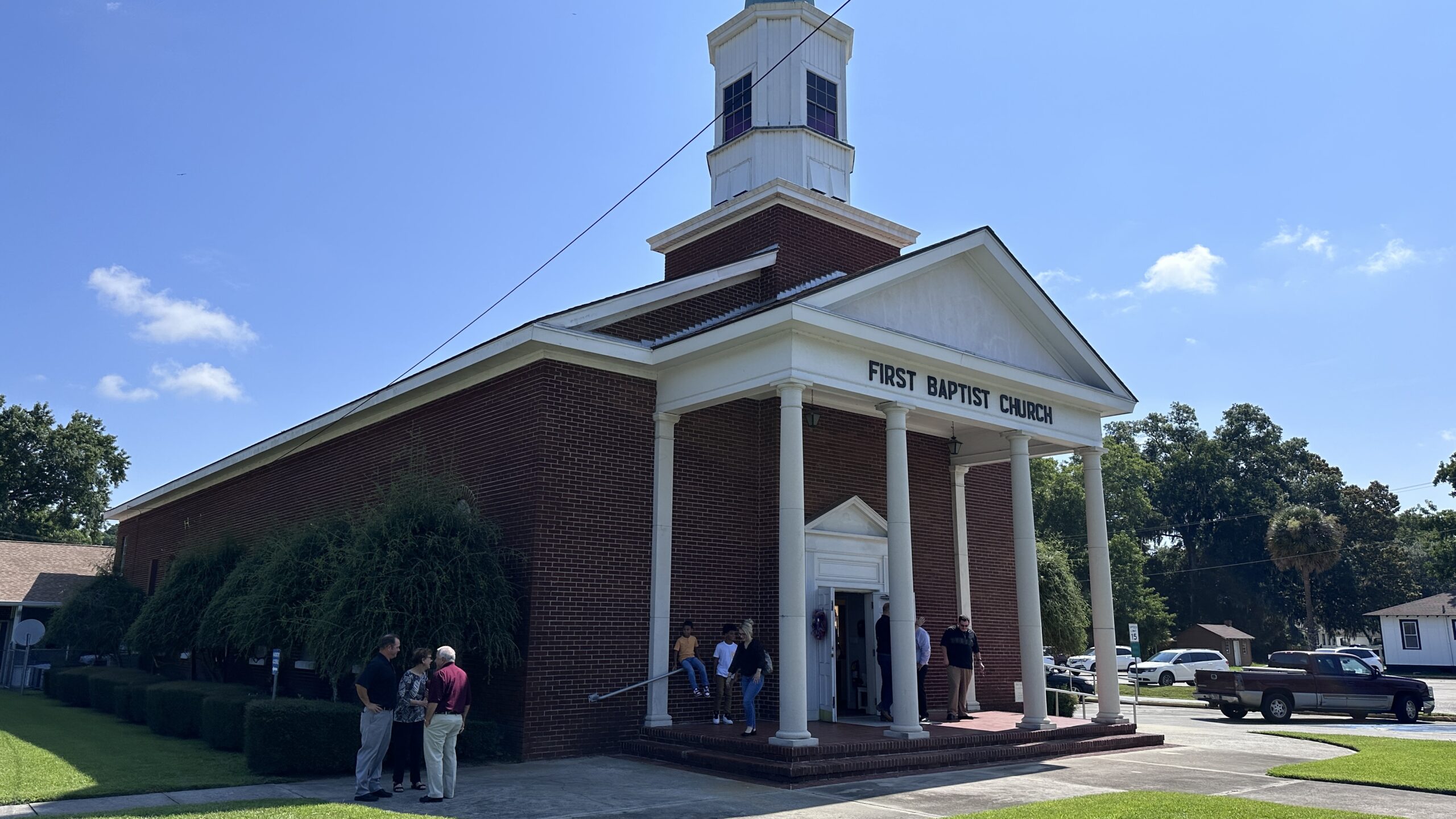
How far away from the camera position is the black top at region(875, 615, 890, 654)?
1647cm

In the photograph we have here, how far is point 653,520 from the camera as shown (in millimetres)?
15711

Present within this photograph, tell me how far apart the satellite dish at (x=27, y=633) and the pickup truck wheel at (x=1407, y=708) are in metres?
33.4

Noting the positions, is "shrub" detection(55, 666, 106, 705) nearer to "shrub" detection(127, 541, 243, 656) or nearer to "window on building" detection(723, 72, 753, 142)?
"shrub" detection(127, 541, 243, 656)

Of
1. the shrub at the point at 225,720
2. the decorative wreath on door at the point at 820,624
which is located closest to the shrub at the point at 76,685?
the shrub at the point at 225,720

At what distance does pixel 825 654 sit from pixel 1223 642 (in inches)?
2078

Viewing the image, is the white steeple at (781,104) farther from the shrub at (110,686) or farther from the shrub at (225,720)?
the shrub at (110,686)

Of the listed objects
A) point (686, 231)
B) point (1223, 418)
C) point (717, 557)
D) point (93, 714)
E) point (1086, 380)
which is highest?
point (1223, 418)

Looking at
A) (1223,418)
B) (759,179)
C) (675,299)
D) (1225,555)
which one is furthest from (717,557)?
(1223,418)

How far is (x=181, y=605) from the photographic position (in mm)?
22031

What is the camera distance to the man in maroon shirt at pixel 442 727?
35.0 feet

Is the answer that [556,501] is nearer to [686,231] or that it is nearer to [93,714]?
[686,231]

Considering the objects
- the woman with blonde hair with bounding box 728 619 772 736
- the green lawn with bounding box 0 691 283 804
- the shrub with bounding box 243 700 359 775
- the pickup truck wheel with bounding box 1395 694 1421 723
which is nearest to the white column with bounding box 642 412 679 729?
the woman with blonde hair with bounding box 728 619 772 736

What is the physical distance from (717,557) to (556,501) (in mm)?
3068

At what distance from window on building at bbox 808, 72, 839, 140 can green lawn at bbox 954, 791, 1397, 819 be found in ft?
47.7
